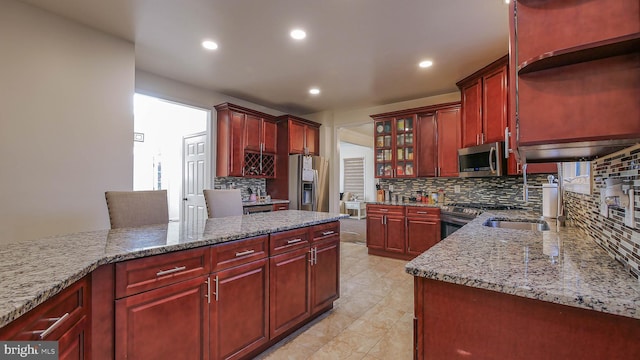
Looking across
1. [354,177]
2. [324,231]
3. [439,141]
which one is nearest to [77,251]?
[324,231]

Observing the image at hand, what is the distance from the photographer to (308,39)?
2912 millimetres

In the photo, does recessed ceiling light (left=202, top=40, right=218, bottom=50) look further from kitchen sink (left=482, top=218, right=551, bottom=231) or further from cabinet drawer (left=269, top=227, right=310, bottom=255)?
kitchen sink (left=482, top=218, right=551, bottom=231)

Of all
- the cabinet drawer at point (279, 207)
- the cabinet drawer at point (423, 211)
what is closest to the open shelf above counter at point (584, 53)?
the cabinet drawer at point (423, 211)

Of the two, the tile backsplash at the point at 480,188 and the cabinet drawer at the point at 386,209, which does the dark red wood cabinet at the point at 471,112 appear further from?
the cabinet drawer at the point at 386,209

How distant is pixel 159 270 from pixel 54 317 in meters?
0.46

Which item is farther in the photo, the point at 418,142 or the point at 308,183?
the point at 308,183

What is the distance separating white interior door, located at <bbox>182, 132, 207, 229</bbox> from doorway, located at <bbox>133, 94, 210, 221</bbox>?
0.37 ft

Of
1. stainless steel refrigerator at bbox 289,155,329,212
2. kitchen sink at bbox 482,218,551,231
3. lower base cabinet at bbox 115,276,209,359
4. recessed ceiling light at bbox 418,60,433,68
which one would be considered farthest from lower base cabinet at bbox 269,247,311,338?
stainless steel refrigerator at bbox 289,155,329,212

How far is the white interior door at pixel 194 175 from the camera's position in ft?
15.4

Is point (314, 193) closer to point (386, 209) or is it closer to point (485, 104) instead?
point (386, 209)

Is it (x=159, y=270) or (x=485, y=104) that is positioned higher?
(x=485, y=104)

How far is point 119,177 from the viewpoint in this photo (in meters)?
2.91

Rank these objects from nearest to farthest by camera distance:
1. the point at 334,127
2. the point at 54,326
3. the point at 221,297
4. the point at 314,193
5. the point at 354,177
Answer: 1. the point at 54,326
2. the point at 221,297
3. the point at 314,193
4. the point at 334,127
5. the point at 354,177

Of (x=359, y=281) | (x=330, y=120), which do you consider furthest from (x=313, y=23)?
(x=330, y=120)
